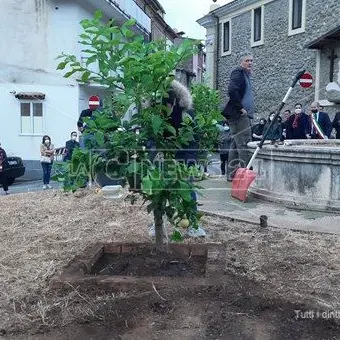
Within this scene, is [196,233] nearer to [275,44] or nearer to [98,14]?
[98,14]

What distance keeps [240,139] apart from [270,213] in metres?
2.19

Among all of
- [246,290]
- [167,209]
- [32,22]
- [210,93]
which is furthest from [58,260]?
[210,93]

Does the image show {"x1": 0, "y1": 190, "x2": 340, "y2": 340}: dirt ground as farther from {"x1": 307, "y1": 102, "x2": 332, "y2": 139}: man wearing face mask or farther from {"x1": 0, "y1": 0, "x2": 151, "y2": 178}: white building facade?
{"x1": 0, "y1": 0, "x2": 151, "y2": 178}: white building facade

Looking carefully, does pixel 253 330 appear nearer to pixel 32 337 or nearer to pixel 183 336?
pixel 183 336

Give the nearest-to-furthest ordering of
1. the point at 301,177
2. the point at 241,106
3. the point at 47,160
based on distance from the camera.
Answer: the point at 301,177, the point at 241,106, the point at 47,160

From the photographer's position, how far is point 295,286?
3801 millimetres

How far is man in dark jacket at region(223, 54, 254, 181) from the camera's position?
7926 millimetres

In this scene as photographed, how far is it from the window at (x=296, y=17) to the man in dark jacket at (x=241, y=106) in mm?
17006

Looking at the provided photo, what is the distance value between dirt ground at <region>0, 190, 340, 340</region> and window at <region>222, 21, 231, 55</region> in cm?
2609

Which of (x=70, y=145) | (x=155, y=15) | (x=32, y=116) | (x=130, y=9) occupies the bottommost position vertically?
(x=70, y=145)

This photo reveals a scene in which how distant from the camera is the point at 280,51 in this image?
25.3 m

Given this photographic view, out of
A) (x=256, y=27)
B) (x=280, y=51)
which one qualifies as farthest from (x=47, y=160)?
(x=256, y=27)

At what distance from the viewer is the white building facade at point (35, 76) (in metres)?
20.2

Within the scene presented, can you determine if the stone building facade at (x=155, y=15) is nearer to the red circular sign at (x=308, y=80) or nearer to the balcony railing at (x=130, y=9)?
the balcony railing at (x=130, y=9)
